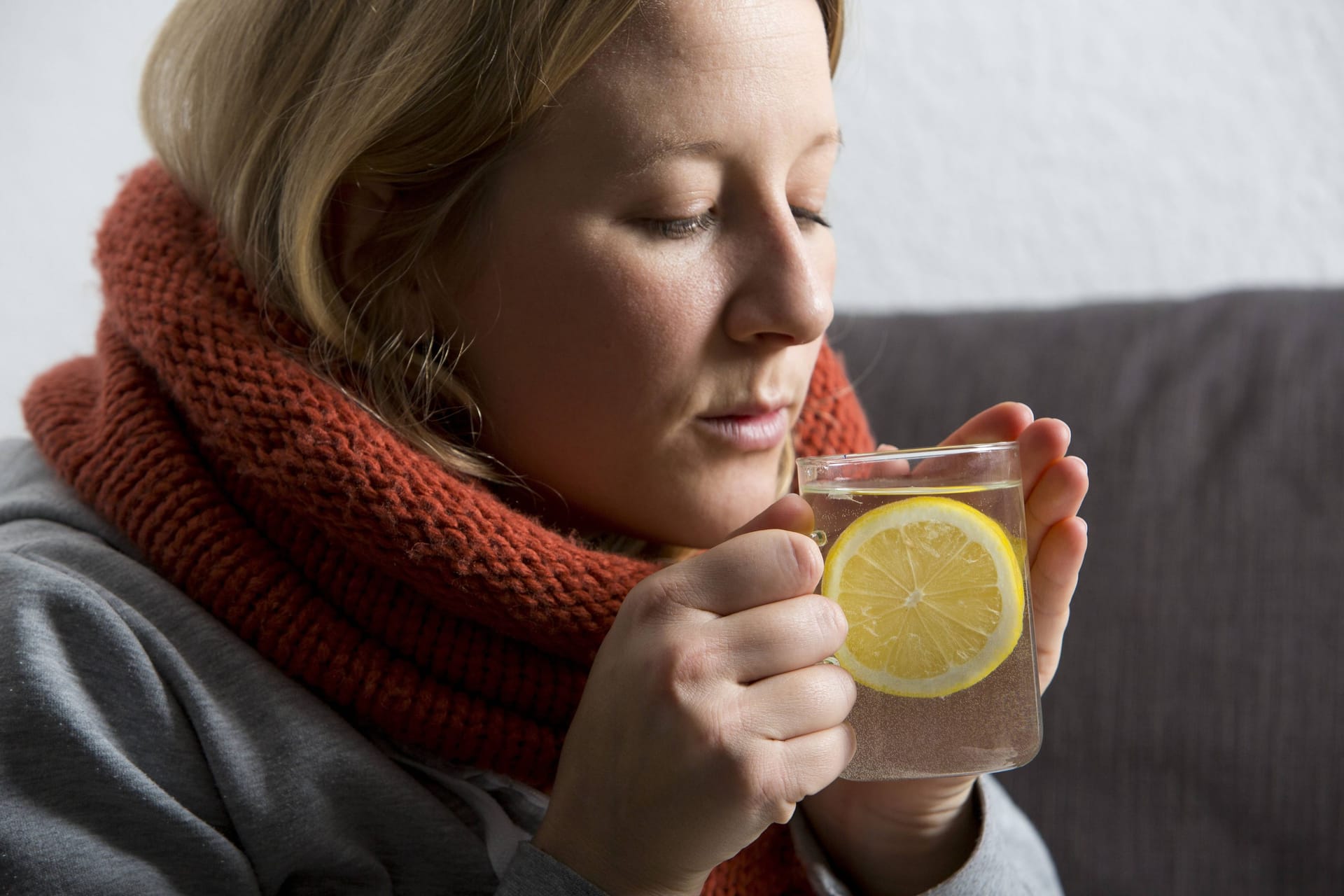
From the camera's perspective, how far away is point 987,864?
87 cm

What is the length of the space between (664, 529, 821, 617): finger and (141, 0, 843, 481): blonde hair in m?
0.24

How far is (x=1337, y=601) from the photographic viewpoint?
1.12 m

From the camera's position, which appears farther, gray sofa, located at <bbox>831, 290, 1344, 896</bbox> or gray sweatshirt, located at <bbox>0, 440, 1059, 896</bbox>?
gray sofa, located at <bbox>831, 290, 1344, 896</bbox>

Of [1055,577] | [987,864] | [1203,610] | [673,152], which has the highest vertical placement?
[673,152]

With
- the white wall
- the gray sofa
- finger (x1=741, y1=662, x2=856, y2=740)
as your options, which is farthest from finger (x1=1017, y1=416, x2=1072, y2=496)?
the white wall

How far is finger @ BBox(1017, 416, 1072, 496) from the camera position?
760mm

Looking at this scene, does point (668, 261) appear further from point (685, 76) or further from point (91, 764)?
point (91, 764)

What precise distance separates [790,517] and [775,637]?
9cm

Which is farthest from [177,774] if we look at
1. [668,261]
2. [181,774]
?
[668,261]

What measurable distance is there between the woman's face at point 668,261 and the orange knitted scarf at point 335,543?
9 cm

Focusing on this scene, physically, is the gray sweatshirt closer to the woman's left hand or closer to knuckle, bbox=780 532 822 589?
the woman's left hand

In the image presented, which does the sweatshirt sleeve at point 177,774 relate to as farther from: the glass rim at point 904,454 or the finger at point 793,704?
the glass rim at point 904,454

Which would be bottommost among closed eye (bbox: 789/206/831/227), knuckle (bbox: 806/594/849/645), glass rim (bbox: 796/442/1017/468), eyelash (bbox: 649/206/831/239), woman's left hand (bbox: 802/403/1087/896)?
woman's left hand (bbox: 802/403/1087/896)

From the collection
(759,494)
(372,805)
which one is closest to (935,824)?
(759,494)
